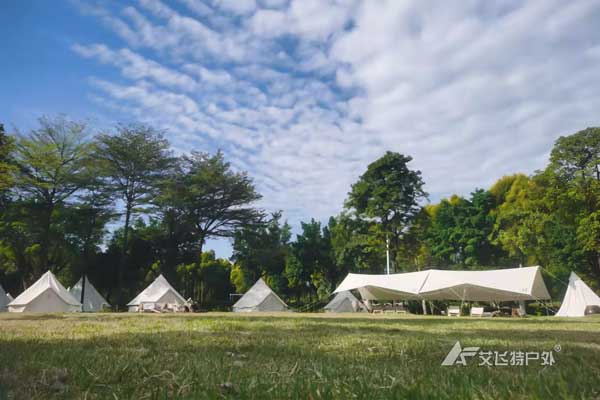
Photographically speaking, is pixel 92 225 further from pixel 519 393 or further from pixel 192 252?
pixel 519 393

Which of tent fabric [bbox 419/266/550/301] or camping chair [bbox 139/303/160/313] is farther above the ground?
tent fabric [bbox 419/266/550/301]

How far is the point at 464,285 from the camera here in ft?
62.3

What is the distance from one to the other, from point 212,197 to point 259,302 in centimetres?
974

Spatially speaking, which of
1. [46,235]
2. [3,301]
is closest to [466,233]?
[46,235]

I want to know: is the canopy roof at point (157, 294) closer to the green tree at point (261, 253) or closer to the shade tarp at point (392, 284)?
the green tree at point (261, 253)

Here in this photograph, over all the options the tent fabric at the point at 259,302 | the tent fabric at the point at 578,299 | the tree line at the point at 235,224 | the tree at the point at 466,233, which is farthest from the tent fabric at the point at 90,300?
the tent fabric at the point at 578,299

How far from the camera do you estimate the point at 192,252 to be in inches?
1363

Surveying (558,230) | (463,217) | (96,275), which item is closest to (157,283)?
(96,275)

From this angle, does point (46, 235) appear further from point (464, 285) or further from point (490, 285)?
point (490, 285)

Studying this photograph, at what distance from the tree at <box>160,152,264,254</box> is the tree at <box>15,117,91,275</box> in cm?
601

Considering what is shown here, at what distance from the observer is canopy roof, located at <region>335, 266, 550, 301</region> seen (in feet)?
60.5

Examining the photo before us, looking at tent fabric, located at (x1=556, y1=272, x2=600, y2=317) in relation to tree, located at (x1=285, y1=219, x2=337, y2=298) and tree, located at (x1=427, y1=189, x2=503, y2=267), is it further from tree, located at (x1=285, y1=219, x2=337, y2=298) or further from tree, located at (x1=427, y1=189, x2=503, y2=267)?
tree, located at (x1=285, y1=219, x2=337, y2=298)

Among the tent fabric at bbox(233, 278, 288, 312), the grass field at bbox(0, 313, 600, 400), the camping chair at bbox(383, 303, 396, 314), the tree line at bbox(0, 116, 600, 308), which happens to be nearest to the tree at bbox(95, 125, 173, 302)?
the tree line at bbox(0, 116, 600, 308)

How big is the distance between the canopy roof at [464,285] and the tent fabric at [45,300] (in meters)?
14.9
